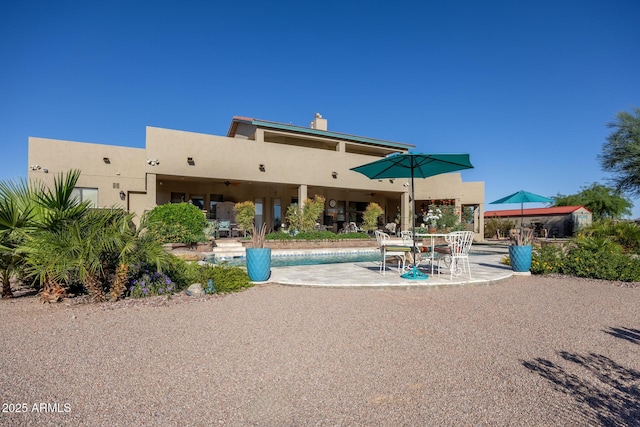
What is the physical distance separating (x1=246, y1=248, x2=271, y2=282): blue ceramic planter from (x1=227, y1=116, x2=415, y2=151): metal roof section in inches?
460

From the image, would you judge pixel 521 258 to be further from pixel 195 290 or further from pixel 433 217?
pixel 433 217

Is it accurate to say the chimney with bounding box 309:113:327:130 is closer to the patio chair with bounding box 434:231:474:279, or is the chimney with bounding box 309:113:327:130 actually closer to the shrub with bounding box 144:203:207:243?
the shrub with bounding box 144:203:207:243

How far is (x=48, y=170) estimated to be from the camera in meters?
14.0

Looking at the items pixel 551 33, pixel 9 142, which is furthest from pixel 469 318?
Result: pixel 9 142

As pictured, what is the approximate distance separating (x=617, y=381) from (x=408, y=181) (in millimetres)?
19594

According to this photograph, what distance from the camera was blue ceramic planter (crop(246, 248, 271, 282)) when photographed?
24.2ft

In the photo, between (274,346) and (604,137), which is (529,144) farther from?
(274,346)

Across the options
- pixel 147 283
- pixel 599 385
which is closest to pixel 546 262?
pixel 599 385

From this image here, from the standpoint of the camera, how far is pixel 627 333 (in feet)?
14.2

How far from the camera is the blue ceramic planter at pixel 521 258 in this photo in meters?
8.88

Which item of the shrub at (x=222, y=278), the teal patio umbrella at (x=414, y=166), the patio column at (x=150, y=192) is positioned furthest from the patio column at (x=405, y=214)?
the shrub at (x=222, y=278)

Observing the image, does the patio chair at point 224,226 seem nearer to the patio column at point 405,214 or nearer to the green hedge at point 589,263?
the patio column at point 405,214

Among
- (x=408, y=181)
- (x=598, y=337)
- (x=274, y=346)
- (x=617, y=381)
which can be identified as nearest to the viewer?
(x=617, y=381)

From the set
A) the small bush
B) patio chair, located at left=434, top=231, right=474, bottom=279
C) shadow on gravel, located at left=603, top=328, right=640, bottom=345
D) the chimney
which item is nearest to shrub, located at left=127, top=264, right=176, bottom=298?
patio chair, located at left=434, top=231, right=474, bottom=279
